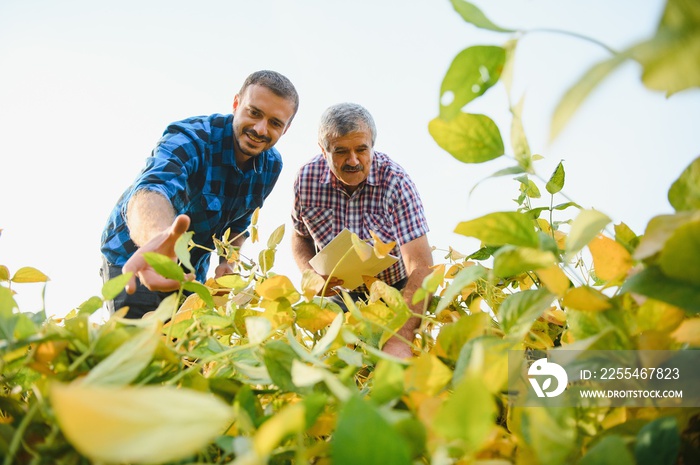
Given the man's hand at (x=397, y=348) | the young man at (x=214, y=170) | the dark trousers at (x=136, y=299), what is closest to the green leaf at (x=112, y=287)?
the man's hand at (x=397, y=348)

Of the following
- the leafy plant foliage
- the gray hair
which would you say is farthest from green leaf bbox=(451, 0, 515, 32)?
the gray hair

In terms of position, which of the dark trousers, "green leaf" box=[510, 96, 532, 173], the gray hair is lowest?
the dark trousers

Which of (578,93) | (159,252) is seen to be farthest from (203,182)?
(578,93)

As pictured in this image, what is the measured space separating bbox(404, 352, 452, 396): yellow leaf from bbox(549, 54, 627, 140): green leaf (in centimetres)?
12

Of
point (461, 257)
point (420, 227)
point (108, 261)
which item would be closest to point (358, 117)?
point (420, 227)

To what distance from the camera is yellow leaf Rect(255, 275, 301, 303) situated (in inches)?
13.2

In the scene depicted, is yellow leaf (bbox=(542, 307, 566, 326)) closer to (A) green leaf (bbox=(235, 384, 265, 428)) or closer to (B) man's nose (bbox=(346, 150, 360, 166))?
(A) green leaf (bbox=(235, 384, 265, 428))

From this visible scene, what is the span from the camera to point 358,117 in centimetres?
192

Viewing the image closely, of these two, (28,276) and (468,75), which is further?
(28,276)

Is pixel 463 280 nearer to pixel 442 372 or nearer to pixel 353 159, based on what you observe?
pixel 442 372

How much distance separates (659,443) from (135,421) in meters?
0.17

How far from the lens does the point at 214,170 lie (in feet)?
5.72

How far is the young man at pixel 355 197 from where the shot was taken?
6.19ft

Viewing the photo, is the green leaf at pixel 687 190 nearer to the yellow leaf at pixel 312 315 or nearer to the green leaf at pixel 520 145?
the green leaf at pixel 520 145
